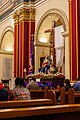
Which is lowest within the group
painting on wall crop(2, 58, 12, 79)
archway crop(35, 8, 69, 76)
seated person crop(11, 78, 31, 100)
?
seated person crop(11, 78, 31, 100)

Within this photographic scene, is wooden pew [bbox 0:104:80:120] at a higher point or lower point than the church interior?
lower

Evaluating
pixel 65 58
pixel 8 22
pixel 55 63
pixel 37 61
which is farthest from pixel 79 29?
pixel 8 22

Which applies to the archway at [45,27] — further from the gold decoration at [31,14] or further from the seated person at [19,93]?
the seated person at [19,93]

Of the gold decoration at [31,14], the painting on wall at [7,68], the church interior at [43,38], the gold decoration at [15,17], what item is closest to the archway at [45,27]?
the church interior at [43,38]

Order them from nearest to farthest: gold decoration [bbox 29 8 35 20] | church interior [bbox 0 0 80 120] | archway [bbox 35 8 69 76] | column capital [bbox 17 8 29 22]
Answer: church interior [bbox 0 0 80 120]
archway [bbox 35 8 69 76]
gold decoration [bbox 29 8 35 20]
column capital [bbox 17 8 29 22]

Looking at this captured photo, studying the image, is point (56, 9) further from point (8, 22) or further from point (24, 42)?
point (8, 22)

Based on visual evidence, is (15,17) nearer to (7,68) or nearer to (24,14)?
(24,14)

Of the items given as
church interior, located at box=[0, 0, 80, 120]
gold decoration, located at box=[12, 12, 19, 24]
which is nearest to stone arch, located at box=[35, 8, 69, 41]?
church interior, located at box=[0, 0, 80, 120]

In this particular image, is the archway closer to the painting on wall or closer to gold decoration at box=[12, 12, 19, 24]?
gold decoration at box=[12, 12, 19, 24]

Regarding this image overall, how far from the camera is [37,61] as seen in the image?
14.8 m

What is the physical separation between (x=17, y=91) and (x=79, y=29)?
6223mm

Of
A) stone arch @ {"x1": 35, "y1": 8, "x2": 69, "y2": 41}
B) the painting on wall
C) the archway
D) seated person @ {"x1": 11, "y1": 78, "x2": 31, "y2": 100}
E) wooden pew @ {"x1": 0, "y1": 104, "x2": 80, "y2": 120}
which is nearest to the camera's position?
wooden pew @ {"x1": 0, "y1": 104, "x2": 80, "y2": 120}

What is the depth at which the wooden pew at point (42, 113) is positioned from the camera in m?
2.38

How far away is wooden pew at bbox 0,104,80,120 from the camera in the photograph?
2.38 meters
